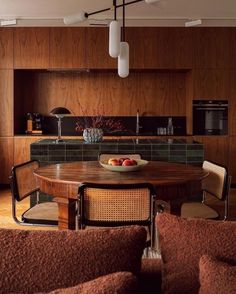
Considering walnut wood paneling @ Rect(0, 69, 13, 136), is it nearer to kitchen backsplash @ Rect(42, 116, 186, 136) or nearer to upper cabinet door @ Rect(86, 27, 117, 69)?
kitchen backsplash @ Rect(42, 116, 186, 136)

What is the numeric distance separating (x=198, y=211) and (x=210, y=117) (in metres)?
3.53

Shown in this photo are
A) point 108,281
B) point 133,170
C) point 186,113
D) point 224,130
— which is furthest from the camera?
point 186,113

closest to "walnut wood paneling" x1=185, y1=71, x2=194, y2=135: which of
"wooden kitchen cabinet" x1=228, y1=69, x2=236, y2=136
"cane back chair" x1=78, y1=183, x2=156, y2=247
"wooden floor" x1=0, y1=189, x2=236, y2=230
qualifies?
"wooden kitchen cabinet" x1=228, y1=69, x2=236, y2=136

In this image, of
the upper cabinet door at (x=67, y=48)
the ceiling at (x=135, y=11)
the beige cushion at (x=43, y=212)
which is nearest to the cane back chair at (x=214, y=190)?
the beige cushion at (x=43, y=212)

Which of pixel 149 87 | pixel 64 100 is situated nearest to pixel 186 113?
pixel 149 87

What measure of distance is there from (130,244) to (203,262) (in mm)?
200

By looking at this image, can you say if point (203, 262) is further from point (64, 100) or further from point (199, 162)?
point (64, 100)

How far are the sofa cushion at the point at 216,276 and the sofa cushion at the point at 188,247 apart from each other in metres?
0.09

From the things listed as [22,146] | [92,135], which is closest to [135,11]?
[92,135]

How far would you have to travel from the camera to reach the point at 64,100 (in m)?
6.87

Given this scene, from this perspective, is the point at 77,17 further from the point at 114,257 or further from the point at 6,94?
the point at 114,257

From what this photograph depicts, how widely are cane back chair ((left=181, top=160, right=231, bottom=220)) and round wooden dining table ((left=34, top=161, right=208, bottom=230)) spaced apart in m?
0.11

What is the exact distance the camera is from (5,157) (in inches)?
247

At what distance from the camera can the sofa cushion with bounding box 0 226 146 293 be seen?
1.08 metres
